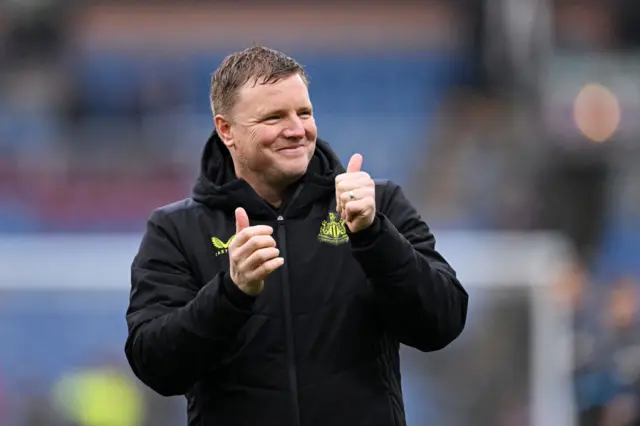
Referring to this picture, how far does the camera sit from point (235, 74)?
9.14 ft

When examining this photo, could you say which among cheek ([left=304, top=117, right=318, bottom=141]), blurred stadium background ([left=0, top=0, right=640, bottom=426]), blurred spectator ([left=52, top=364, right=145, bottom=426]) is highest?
cheek ([left=304, top=117, right=318, bottom=141])

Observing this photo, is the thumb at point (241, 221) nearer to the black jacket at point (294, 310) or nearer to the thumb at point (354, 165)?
the black jacket at point (294, 310)

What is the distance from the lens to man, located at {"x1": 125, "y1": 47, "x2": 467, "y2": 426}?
8.51 ft

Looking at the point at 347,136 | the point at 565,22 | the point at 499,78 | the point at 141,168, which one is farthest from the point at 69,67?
the point at 565,22

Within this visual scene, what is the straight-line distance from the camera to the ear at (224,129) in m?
2.85

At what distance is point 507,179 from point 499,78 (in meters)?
1.82

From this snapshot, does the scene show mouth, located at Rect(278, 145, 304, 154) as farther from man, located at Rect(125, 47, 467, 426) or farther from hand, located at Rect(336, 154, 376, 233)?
hand, located at Rect(336, 154, 376, 233)

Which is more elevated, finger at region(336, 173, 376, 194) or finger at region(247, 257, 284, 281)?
finger at region(336, 173, 376, 194)

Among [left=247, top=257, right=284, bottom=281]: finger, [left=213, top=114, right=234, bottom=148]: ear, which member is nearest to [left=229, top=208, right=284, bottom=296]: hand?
[left=247, top=257, right=284, bottom=281]: finger

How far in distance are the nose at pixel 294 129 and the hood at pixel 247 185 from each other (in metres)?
0.11

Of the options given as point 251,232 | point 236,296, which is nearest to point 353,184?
point 251,232

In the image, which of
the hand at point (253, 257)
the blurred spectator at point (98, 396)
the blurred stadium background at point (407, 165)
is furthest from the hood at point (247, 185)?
the blurred spectator at point (98, 396)

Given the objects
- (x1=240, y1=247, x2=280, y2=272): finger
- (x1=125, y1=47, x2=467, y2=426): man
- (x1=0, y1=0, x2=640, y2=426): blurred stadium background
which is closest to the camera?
(x1=240, y1=247, x2=280, y2=272): finger

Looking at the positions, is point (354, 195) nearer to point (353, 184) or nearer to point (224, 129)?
point (353, 184)
